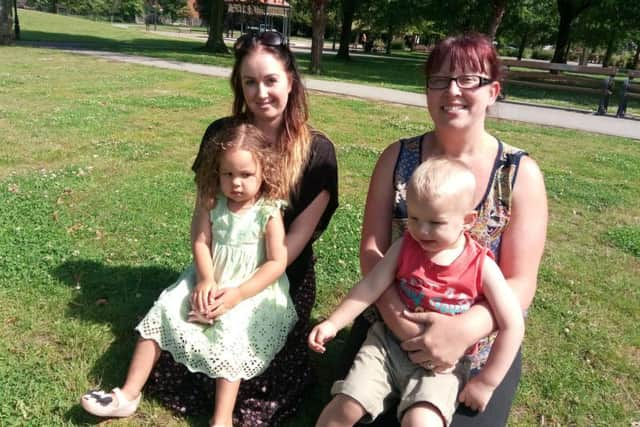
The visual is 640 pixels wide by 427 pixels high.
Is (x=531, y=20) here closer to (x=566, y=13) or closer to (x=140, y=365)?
(x=566, y=13)

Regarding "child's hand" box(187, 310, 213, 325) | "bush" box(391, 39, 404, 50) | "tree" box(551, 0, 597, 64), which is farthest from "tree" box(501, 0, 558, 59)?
"child's hand" box(187, 310, 213, 325)

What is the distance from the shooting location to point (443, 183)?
2.24 m

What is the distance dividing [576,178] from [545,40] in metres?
51.3

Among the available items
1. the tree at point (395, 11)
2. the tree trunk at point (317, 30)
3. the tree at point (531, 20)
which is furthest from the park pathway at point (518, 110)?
the tree at point (395, 11)

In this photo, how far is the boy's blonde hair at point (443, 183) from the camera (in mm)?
2232

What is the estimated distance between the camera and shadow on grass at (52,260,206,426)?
3.30m

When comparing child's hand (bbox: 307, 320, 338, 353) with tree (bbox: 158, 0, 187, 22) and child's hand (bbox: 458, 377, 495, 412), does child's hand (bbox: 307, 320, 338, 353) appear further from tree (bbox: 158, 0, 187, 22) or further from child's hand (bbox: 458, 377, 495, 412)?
tree (bbox: 158, 0, 187, 22)

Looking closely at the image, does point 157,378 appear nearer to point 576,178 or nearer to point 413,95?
point 576,178

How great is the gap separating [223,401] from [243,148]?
4.18 ft

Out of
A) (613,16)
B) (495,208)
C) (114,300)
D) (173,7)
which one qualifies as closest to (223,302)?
(495,208)

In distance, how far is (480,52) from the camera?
2520 mm

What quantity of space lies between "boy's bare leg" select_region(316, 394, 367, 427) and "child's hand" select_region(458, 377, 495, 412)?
442 mm

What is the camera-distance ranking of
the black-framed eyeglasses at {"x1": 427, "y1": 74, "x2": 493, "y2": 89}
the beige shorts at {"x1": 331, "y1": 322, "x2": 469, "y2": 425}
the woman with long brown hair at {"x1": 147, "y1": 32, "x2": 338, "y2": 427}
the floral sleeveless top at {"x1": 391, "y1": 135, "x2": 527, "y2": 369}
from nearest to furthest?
1. the beige shorts at {"x1": 331, "y1": 322, "x2": 469, "y2": 425}
2. the black-framed eyeglasses at {"x1": 427, "y1": 74, "x2": 493, "y2": 89}
3. the floral sleeveless top at {"x1": 391, "y1": 135, "x2": 527, "y2": 369}
4. the woman with long brown hair at {"x1": 147, "y1": 32, "x2": 338, "y2": 427}

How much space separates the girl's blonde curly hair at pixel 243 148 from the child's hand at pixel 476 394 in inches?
54.9
